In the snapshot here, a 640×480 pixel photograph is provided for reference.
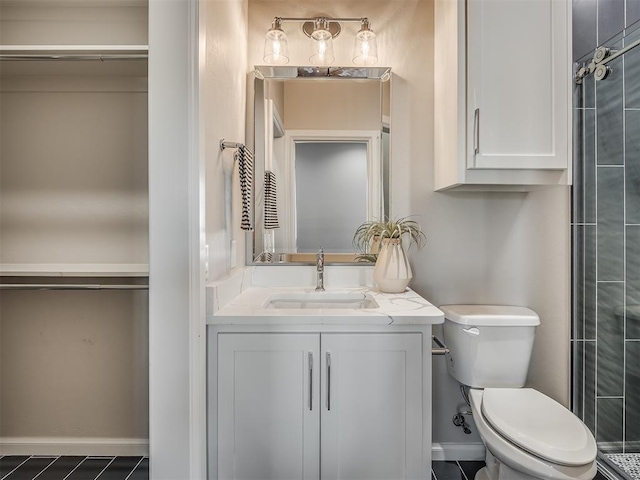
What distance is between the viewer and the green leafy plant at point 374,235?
1925 mm

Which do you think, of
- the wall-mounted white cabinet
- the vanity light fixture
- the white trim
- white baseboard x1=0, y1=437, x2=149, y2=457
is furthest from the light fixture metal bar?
white baseboard x1=0, y1=437, x2=149, y2=457

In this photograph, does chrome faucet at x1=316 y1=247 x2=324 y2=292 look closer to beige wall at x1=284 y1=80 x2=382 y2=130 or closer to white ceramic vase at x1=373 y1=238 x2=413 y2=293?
white ceramic vase at x1=373 y1=238 x2=413 y2=293

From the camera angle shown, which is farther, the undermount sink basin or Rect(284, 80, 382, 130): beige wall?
Rect(284, 80, 382, 130): beige wall

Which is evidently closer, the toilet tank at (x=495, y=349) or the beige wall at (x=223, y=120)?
the beige wall at (x=223, y=120)

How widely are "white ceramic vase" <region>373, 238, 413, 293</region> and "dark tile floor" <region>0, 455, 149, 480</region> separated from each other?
1.35m

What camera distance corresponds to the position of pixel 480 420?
57.0 inches

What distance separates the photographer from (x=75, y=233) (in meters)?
1.72

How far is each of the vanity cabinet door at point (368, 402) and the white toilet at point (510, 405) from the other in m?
0.32

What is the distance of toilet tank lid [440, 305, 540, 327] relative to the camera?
163cm

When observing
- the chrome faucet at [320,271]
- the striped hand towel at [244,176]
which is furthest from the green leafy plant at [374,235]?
the striped hand towel at [244,176]

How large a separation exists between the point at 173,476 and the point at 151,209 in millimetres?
852

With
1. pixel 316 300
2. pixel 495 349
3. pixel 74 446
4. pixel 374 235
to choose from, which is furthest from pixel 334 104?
pixel 74 446

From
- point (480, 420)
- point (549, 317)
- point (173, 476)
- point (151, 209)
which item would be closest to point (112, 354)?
point (173, 476)

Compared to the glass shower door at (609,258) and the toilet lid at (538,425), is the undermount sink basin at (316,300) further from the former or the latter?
the glass shower door at (609,258)
